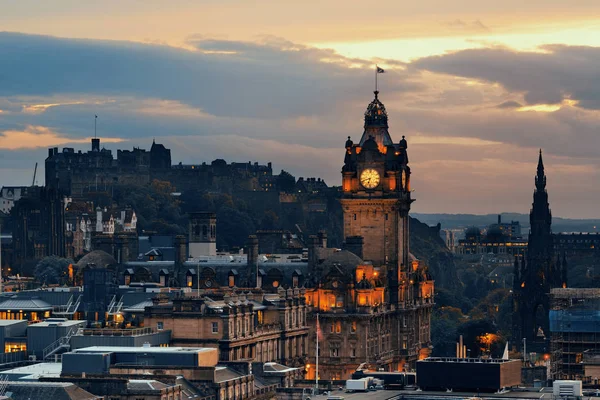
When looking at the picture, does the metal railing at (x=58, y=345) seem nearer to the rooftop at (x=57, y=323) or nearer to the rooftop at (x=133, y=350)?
the rooftop at (x=57, y=323)

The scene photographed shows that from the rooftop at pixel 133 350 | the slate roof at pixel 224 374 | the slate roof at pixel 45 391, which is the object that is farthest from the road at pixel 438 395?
the rooftop at pixel 133 350

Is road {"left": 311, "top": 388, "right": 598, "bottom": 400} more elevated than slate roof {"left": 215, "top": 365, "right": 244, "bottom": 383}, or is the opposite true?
slate roof {"left": 215, "top": 365, "right": 244, "bottom": 383}

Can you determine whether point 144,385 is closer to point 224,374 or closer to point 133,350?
point 224,374

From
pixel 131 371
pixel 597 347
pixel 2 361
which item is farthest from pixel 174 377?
pixel 597 347

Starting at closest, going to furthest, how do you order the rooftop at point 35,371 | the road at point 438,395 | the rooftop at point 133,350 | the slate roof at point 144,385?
the road at point 438,395
the slate roof at point 144,385
the rooftop at point 35,371
the rooftop at point 133,350

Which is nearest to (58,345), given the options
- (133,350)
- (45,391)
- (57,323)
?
(57,323)

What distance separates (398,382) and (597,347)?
45198 millimetres

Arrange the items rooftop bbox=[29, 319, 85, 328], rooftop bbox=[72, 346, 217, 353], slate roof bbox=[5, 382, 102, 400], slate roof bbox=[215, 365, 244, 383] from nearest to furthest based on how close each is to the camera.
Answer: slate roof bbox=[5, 382, 102, 400] < slate roof bbox=[215, 365, 244, 383] < rooftop bbox=[72, 346, 217, 353] < rooftop bbox=[29, 319, 85, 328]

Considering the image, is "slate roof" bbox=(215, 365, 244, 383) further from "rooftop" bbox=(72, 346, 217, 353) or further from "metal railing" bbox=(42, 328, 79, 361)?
"metal railing" bbox=(42, 328, 79, 361)

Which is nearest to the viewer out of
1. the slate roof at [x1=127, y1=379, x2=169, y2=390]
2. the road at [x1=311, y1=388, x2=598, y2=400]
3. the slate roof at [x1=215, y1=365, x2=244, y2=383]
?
the road at [x1=311, y1=388, x2=598, y2=400]

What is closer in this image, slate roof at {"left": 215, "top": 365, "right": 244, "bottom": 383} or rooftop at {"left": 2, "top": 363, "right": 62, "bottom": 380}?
rooftop at {"left": 2, "top": 363, "right": 62, "bottom": 380}

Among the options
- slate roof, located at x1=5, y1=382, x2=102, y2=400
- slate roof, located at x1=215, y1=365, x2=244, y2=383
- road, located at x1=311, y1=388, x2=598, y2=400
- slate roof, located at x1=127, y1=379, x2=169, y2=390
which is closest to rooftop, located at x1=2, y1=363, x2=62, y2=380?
slate roof, located at x1=127, y1=379, x2=169, y2=390

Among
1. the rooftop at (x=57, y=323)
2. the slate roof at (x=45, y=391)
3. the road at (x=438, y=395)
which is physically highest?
the rooftop at (x=57, y=323)

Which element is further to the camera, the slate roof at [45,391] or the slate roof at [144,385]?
the slate roof at [144,385]
